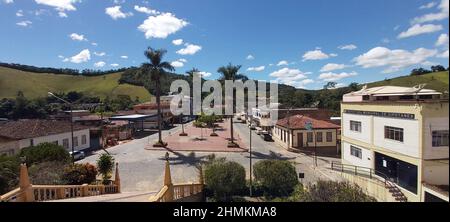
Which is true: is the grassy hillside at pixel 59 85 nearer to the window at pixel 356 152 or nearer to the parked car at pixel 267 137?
the parked car at pixel 267 137

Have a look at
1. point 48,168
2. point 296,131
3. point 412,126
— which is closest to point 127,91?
point 296,131

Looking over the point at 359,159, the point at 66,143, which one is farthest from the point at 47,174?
the point at 66,143

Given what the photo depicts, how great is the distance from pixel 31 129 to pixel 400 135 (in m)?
35.1

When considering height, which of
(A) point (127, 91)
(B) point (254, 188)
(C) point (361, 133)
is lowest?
(B) point (254, 188)

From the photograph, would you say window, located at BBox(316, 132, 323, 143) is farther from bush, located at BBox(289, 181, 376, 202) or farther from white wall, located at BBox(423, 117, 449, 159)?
white wall, located at BBox(423, 117, 449, 159)

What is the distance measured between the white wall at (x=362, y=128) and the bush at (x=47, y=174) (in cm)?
1750

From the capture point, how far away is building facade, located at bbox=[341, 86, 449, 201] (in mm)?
4942

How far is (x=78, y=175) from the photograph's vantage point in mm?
17391

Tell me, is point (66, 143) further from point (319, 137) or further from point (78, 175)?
point (319, 137)

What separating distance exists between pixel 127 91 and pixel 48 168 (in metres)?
123

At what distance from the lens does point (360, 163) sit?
2044 centimetres

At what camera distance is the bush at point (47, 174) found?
14.8 metres
